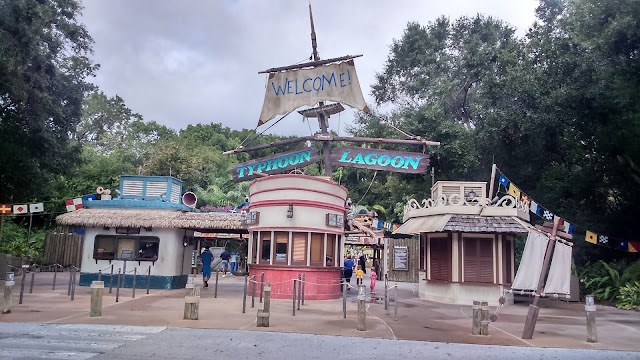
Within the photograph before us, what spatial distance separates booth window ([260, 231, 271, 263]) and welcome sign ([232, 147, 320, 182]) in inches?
137

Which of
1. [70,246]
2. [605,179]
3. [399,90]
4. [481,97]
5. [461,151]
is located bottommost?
[70,246]

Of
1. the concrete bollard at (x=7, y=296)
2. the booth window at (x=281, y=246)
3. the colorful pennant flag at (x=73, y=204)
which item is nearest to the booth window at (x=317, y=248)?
the booth window at (x=281, y=246)

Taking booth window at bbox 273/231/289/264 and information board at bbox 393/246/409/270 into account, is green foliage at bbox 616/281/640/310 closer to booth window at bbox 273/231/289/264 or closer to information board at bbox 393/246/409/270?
booth window at bbox 273/231/289/264

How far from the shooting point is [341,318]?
13.5 m

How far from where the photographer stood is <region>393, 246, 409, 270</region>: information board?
31.5 meters

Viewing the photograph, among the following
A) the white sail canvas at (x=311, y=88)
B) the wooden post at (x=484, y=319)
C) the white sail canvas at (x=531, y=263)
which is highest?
the white sail canvas at (x=311, y=88)

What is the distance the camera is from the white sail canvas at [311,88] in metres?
21.8

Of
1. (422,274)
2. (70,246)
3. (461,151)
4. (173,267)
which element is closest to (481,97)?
(461,151)

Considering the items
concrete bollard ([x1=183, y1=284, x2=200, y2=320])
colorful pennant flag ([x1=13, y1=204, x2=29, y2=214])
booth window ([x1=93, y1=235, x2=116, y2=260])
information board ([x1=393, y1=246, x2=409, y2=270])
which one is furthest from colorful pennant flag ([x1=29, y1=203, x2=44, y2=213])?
information board ([x1=393, y1=246, x2=409, y2=270])

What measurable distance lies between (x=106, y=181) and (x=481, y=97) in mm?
28068

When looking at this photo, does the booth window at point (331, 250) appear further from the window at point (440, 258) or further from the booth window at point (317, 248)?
the window at point (440, 258)

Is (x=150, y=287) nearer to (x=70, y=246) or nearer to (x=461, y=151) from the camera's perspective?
(x=70, y=246)

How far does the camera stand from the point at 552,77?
2622 centimetres

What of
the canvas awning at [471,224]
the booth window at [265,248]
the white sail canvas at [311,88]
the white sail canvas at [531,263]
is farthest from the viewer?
the white sail canvas at [311,88]
